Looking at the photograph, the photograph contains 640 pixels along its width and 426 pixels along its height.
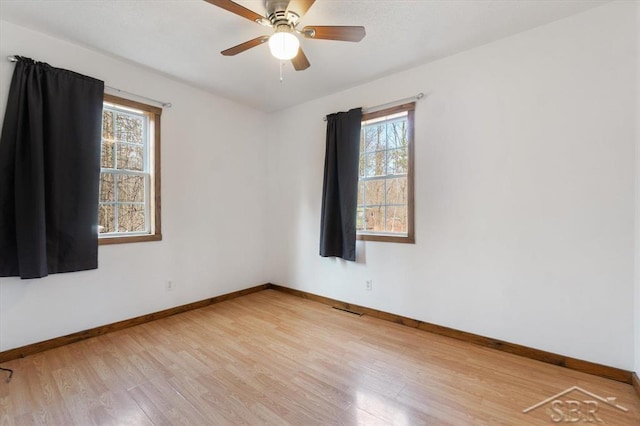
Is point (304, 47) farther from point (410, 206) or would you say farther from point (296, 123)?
point (410, 206)

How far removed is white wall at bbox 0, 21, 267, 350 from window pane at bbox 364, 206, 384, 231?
1.75 meters

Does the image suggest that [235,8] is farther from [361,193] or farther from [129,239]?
[129,239]

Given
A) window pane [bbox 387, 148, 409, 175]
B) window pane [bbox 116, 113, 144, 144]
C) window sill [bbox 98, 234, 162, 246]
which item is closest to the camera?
window sill [bbox 98, 234, 162, 246]

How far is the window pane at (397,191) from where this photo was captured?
10.4ft

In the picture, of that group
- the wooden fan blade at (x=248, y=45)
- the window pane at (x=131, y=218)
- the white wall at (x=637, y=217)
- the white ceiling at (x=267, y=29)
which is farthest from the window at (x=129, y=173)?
the white wall at (x=637, y=217)

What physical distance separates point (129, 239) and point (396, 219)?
9.39ft

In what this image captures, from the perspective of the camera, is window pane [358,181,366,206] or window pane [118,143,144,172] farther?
window pane [358,181,366,206]

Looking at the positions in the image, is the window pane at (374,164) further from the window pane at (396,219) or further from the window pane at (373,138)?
the window pane at (396,219)

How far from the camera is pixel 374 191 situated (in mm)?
3414

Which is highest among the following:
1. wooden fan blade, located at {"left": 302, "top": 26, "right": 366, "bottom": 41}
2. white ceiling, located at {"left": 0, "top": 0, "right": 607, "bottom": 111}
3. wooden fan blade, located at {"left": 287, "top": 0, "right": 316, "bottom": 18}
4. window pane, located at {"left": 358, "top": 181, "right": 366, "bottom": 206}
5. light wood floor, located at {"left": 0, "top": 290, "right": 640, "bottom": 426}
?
white ceiling, located at {"left": 0, "top": 0, "right": 607, "bottom": 111}

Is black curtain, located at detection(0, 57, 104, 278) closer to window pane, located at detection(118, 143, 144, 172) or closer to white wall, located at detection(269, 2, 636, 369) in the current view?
window pane, located at detection(118, 143, 144, 172)

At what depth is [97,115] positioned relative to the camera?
2.71m

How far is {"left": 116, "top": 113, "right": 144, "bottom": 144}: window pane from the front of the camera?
3.02m

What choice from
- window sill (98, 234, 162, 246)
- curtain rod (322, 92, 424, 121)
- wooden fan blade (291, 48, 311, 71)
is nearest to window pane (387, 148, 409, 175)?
curtain rod (322, 92, 424, 121)
